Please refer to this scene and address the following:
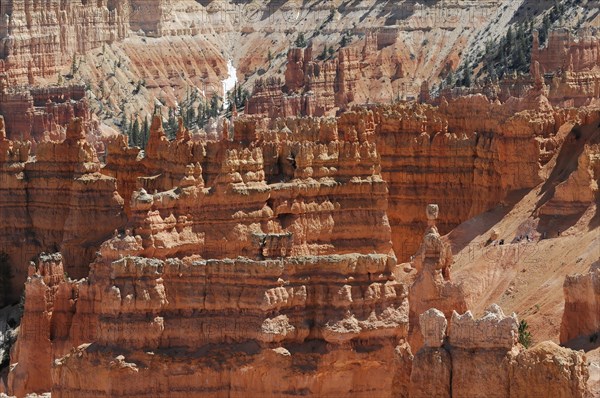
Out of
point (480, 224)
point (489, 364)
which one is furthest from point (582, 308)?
point (480, 224)

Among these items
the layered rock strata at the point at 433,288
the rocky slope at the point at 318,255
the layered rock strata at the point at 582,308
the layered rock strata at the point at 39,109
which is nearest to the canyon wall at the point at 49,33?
the layered rock strata at the point at 39,109

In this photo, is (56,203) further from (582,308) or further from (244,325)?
(582,308)

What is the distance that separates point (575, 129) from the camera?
2726 inches

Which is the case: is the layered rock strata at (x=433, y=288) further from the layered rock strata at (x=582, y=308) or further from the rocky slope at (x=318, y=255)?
the layered rock strata at (x=582, y=308)

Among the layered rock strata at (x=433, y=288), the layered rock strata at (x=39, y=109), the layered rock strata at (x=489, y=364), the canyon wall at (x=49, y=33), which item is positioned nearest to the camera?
the layered rock strata at (x=489, y=364)

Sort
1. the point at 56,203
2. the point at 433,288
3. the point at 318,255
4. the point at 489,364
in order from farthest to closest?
the point at 56,203 < the point at 318,255 < the point at 433,288 < the point at 489,364

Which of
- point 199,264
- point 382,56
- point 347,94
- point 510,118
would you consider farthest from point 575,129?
point 382,56

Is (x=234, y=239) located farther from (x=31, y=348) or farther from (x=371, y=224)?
(x=31, y=348)

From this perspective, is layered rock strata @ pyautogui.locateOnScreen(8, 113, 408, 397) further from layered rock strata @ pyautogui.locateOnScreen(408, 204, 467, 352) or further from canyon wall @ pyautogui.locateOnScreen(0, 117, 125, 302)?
canyon wall @ pyautogui.locateOnScreen(0, 117, 125, 302)

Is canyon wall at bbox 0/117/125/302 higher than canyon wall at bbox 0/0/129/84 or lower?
lower

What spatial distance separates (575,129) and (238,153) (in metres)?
17.7

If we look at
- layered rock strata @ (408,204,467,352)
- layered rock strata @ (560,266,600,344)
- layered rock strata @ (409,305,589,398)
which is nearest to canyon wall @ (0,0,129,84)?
layered rock strata @ (408,204,467,352)

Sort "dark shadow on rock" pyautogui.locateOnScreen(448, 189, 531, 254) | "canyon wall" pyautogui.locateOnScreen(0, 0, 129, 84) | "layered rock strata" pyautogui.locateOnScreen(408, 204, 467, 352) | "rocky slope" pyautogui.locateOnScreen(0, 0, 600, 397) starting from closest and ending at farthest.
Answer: "rocky slope" pyautogui.locateOnScreen(0, 0, 600, 397) < "layered rock strata" pyautogui.locateOnScreen(408, 204, 467, 352) < "dark shadow on rock" pyautogui.locateOnScreen(448, 189, 531, 254) < "canyon wall" pyautogui.locateOnScreen(0, 0, 129, 84)

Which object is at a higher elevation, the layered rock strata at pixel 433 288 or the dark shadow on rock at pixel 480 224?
the dark shadow on rock at pixel 480 224
